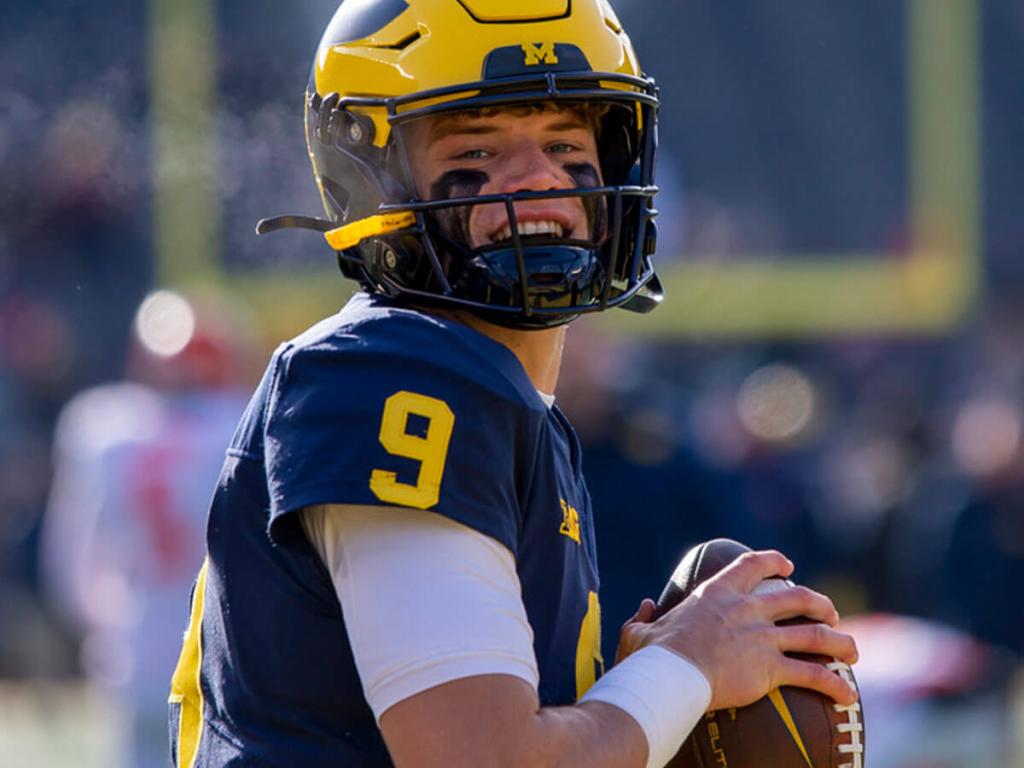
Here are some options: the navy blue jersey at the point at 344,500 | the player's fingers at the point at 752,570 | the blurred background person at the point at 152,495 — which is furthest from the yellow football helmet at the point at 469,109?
the blurred background person at the point at 152,495

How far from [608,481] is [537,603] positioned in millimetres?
3209

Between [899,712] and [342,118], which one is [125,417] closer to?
[899,712]

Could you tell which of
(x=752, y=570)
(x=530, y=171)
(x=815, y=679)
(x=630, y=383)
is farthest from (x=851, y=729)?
(x=630, y=383)

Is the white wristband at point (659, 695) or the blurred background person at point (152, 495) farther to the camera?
the blurred background person at point (152, 495)

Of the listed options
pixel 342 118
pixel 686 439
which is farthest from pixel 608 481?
pixel 342 118

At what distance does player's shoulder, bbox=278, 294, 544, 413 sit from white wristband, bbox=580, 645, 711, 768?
1.02 feet

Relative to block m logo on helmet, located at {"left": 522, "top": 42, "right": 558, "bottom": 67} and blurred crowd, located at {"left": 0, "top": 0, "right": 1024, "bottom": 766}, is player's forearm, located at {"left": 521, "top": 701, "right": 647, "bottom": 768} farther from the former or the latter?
blurred crowd, located at {"left": 0, "top": 0, "right": 1024, "bottom": 766}

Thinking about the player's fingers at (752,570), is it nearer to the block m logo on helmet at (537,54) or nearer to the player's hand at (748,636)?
the player's hand at (748,636)

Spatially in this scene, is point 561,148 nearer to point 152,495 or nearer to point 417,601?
point 417,601

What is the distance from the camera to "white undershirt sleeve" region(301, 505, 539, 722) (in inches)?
72.4

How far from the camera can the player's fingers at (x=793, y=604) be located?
2.14 meters

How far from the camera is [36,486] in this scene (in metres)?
9.45

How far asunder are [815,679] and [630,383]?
146 inches

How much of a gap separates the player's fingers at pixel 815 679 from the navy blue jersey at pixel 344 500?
0.76 ft
